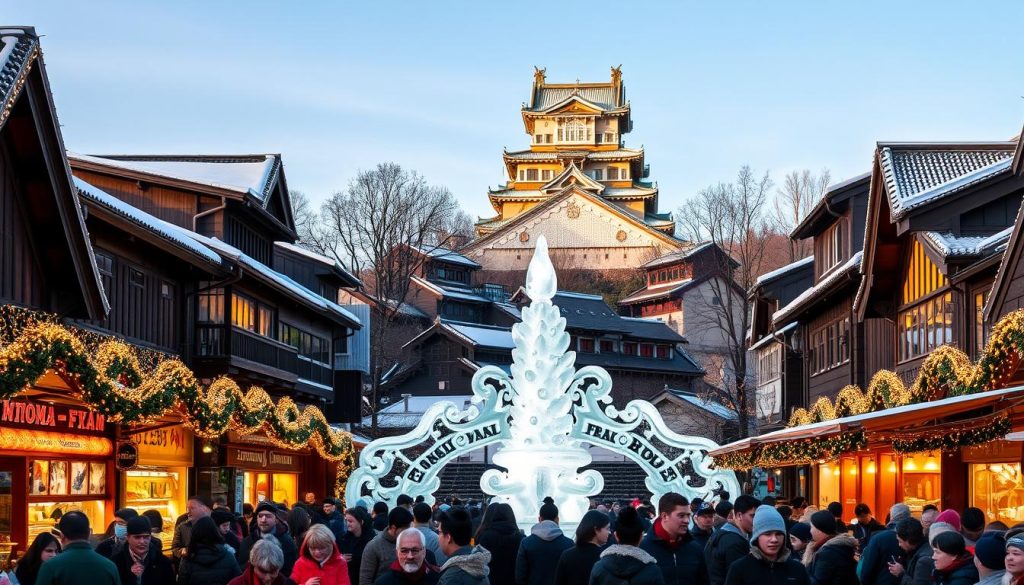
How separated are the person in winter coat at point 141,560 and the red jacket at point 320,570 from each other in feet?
5.55

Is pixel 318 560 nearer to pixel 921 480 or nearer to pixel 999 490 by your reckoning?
pixel 999 490

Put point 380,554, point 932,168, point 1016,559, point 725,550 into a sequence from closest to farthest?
point 1016,559 < point 725,550 < point 380,554 < point 932,168

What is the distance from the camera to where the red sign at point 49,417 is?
71.9 feet

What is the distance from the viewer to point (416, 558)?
9008 mm

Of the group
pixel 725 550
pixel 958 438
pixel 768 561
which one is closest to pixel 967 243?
pixel 958 438

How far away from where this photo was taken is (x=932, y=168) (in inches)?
1208

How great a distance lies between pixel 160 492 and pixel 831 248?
2037 cm

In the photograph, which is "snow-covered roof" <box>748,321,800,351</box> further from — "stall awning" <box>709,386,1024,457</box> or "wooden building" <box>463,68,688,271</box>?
"wooden building" <box>463,68,688,271</box>

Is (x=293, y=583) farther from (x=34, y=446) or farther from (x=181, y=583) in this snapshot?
(x=34, y=446)

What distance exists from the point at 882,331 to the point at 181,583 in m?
27.1

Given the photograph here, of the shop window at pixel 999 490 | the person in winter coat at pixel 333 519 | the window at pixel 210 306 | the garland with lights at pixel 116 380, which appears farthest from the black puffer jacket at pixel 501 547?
the window at pixel 210 306

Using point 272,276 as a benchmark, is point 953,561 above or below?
below

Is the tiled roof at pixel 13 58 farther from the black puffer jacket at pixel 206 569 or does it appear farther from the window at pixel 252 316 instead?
the window at pixel 252 316

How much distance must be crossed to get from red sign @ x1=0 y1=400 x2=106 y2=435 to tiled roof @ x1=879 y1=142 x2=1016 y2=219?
595 inches
